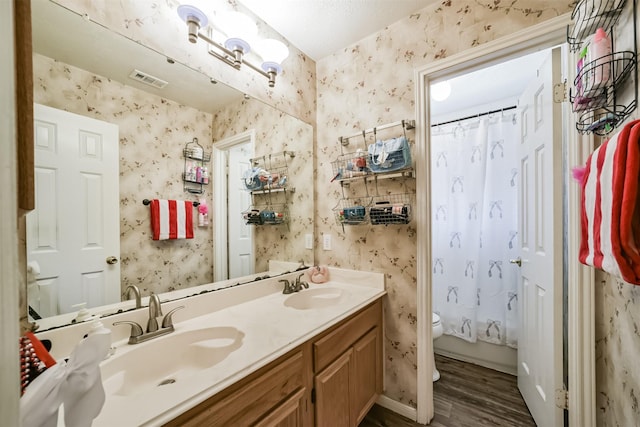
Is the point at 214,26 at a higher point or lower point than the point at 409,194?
higher

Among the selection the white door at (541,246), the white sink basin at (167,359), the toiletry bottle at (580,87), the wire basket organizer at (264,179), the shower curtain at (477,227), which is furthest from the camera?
the shower curtain at (477,227)

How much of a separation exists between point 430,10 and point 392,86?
437 millimetres

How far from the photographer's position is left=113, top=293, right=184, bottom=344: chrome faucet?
96 centimetres


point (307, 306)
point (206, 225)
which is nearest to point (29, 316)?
point (206, 225)

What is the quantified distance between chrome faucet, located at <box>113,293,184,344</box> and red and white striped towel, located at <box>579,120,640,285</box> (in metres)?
1.54

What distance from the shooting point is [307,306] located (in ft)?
5.42

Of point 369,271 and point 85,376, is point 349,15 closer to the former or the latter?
point 369,271

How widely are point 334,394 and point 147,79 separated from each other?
165 cm

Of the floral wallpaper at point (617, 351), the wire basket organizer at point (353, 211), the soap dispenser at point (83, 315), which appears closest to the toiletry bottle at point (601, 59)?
the floral wallpaper at point (617, 351)

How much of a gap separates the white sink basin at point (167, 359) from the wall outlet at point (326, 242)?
3.19ft

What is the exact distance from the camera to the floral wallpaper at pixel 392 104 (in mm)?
1390

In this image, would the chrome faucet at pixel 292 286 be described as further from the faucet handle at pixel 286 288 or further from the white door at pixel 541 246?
the white door at pixel 541 246

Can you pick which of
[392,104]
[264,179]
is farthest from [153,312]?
[392,104]

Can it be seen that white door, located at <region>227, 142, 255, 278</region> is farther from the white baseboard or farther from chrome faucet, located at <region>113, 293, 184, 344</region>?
the white baseboard
